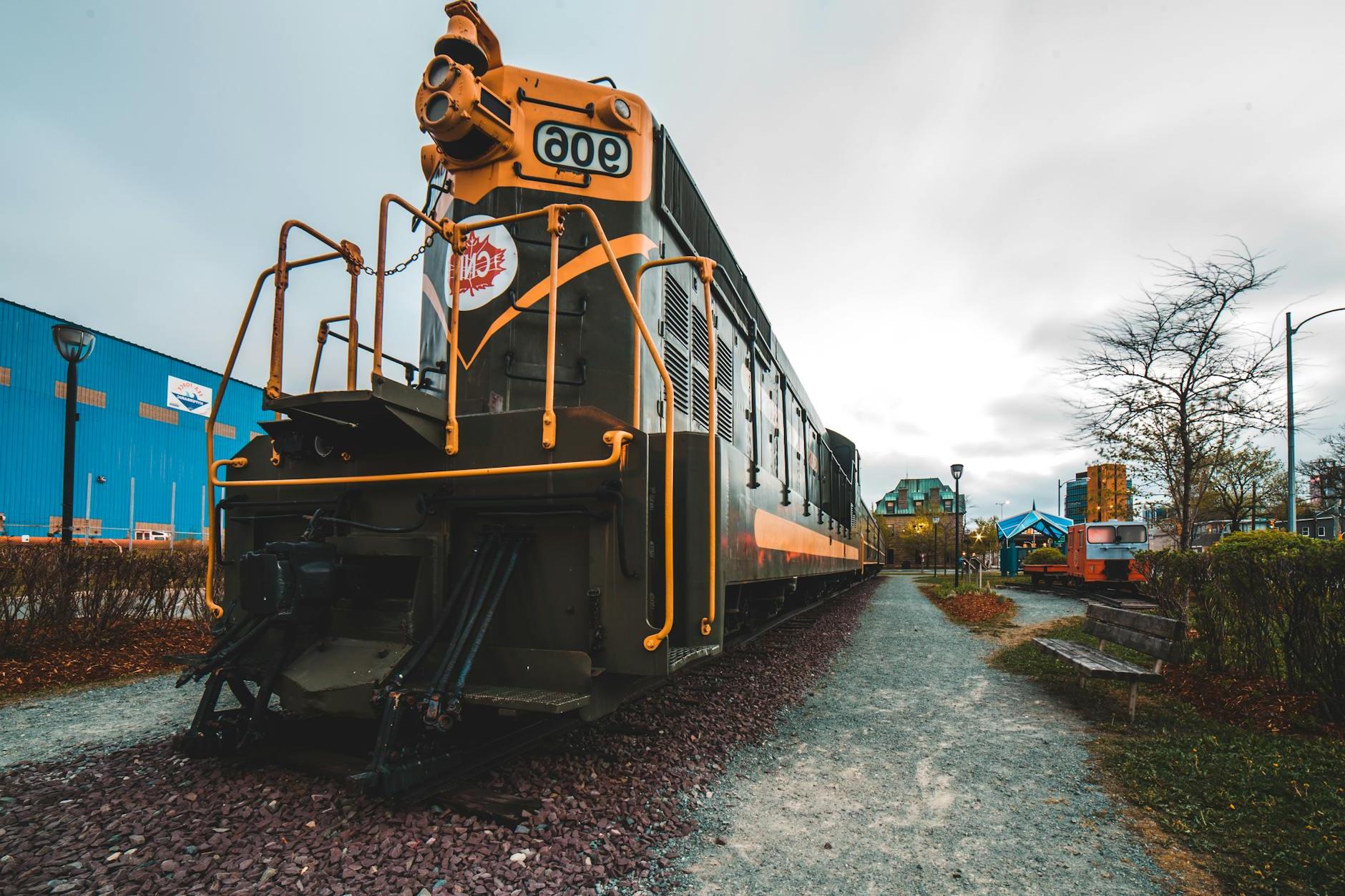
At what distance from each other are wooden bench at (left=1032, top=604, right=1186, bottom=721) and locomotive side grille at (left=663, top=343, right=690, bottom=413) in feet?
11.8

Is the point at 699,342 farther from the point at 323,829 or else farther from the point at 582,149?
the point at 323,829

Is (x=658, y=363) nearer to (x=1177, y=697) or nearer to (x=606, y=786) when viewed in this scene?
(x=606, y=786)

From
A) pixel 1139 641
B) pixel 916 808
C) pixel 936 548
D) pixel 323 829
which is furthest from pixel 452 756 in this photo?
pixel 936 548

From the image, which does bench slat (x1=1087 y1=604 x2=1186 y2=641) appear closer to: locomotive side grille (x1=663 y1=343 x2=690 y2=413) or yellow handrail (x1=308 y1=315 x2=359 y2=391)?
locomotive side grille (x1=663 y1=343 x2=690 y2=413)

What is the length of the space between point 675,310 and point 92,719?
4.41 m

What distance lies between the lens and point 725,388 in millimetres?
4863

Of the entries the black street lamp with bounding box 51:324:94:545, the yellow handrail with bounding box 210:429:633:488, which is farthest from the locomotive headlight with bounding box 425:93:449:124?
the black street lamp with bounding box 51:324:94:545

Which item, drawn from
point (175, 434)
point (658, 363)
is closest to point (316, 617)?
point (658, 363)

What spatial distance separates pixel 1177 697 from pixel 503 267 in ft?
19.2

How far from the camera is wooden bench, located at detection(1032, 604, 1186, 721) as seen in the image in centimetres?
479

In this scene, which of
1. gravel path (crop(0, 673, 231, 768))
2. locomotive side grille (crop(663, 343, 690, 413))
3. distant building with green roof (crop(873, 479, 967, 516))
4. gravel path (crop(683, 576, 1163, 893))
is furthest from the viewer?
distant building with green roof (crop(873, 479, 967, 516))

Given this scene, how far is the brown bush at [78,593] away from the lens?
18.4 ft

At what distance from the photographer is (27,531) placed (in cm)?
2381

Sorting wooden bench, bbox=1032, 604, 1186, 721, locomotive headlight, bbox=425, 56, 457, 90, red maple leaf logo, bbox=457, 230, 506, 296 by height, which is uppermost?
locomotive headlight, bbox=425, 56, 457, 90
